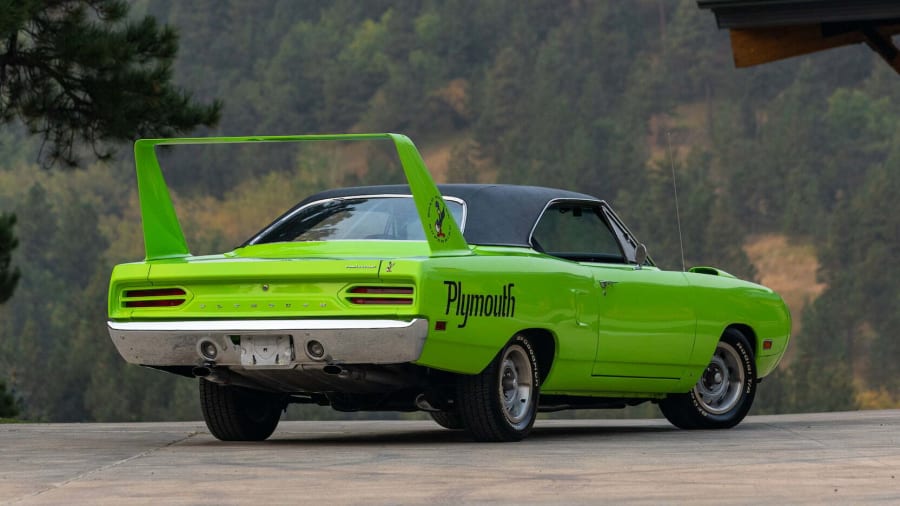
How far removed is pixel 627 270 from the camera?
10.6 meters

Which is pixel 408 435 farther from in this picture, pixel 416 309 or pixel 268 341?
pixel 416 309

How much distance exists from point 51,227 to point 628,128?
131 ft

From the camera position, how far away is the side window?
33.7 ft

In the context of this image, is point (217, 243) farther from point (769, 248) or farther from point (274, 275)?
point (274, 275)

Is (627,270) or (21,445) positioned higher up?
(627,270)

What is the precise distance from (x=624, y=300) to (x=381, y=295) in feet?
7.22

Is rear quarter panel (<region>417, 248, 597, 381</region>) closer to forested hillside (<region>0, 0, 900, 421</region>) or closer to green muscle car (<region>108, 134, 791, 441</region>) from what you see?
green muscle car (<region>108, 134, 791, 441</region>)

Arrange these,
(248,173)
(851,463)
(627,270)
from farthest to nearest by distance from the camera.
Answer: (248,173)
(627,270)
(851,463)

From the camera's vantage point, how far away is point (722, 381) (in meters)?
11.8

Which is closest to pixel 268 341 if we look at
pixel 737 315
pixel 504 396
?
pixel 504 396

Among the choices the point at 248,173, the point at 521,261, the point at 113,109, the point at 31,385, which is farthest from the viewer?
the point at 248,173

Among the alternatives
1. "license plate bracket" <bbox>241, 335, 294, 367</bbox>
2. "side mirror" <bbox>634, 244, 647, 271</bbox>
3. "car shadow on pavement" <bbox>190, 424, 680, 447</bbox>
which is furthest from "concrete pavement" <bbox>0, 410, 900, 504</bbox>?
"side mirror" <bbox>634, 244, 647, 271</bbox>

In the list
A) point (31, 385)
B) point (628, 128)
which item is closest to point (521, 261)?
point (31, 385)

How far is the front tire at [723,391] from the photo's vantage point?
11602 mm
